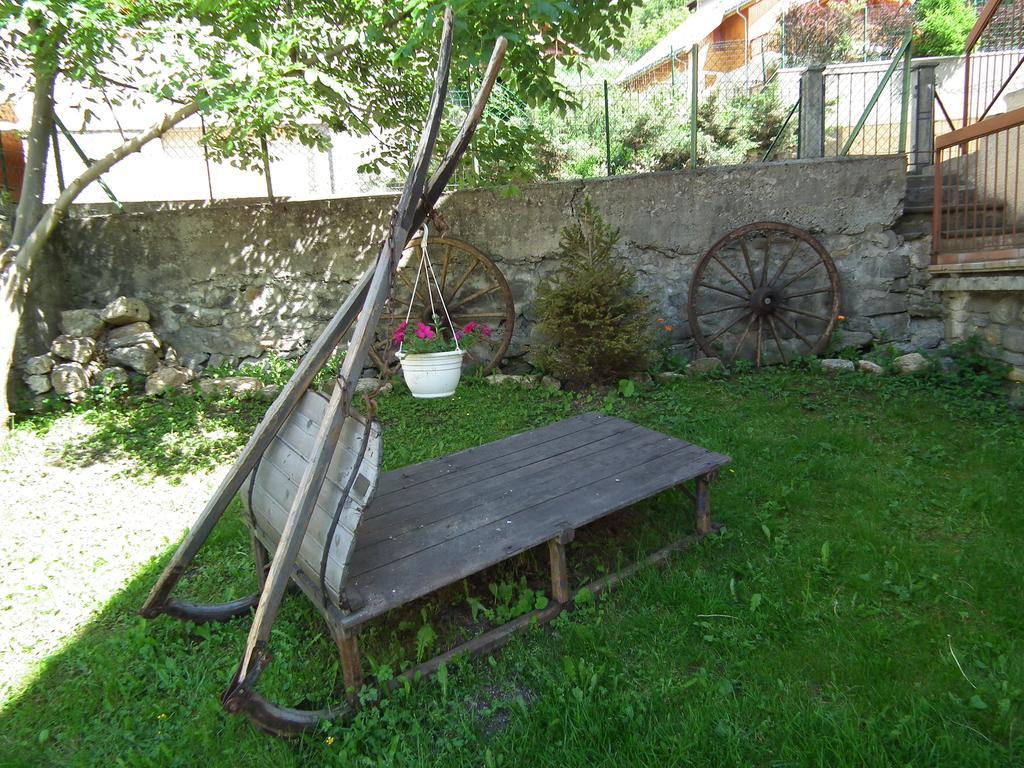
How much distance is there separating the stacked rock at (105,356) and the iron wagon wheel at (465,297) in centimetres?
177

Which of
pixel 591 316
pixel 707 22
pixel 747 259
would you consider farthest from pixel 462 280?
pixel 707 22

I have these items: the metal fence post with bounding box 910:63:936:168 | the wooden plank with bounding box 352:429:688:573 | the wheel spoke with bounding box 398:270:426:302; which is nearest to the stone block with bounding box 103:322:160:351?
the wheel spoke with bounding box 398:270:426:302

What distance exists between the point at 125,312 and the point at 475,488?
14.0 ft

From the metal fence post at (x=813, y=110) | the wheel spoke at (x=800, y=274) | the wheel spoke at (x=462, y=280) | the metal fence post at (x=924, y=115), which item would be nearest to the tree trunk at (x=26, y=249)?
the wheel spoke at (x=462, y=280)

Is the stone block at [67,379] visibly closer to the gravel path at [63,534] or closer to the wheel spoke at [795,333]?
the gravel path at [63,534]

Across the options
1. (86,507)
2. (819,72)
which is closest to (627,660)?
(86,507)

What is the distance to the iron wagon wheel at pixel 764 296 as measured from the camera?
17.6ft

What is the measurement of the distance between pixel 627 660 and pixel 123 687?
1.67 metres

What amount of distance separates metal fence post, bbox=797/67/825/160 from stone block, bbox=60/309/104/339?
6088mm

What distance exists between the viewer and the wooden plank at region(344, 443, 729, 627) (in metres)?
2.00

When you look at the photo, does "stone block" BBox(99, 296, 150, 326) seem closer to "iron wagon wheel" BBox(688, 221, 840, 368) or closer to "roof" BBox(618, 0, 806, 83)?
"iron wagon wheel" BBox(688, 221, 840, 368)

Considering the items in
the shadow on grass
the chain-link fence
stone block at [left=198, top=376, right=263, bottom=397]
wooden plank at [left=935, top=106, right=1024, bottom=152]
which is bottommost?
the shadow on grass

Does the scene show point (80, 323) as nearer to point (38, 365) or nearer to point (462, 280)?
point (38, 365)

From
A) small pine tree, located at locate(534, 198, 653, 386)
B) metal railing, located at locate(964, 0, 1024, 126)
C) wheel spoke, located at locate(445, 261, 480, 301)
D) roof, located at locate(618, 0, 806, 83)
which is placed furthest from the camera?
roof, located at locate(618, 0, 806, 83)
